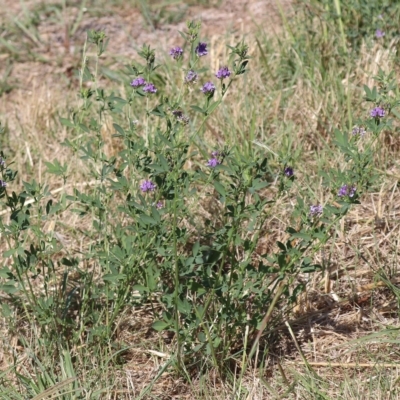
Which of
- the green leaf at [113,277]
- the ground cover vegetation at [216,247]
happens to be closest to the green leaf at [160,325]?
the ground cover vegetation at [216,247]

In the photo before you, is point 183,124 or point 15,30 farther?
point 15,30

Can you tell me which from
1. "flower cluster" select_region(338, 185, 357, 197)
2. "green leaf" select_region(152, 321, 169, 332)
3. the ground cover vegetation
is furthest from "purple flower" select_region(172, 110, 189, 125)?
"green leaf" select_region(152, 321, 169, 332)

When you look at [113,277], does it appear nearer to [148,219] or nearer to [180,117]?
[148,219]

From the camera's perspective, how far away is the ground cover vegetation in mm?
2572

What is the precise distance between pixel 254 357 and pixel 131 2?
10.4 ft

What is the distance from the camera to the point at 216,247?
8.73 feet

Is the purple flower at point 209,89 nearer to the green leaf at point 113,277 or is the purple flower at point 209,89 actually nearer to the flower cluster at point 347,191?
the flower cluster at point 347,191

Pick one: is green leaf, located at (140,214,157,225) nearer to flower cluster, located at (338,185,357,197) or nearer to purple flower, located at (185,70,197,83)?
purple flower, located at (185,70,197,83)

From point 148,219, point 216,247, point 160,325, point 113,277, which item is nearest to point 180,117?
point 148,219

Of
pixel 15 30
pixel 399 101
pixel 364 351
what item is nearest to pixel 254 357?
pixel 364 351

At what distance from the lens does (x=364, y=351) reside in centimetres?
282

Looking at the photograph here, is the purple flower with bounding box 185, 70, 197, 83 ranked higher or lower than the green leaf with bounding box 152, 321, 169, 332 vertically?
higher

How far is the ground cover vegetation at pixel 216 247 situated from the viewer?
8.44 feet

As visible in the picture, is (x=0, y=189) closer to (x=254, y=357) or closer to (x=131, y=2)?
(x=254, y=357)
